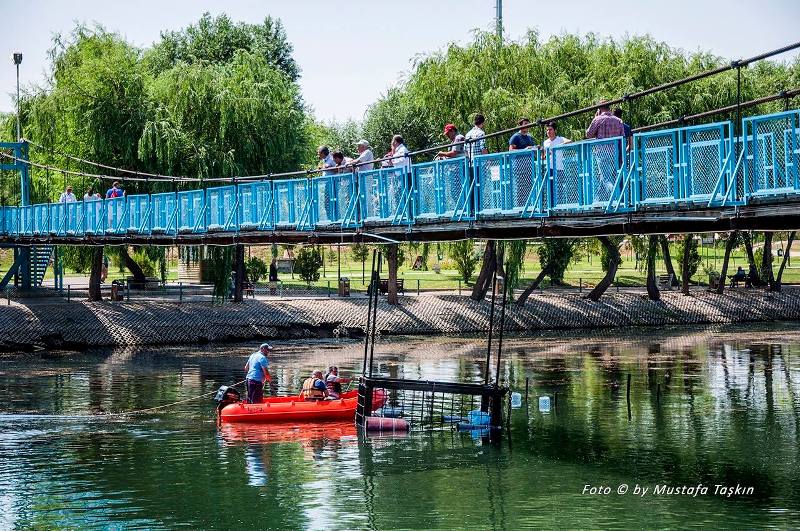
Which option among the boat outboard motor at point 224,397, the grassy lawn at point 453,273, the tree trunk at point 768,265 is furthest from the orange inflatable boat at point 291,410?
the tree trunk at point 768,265

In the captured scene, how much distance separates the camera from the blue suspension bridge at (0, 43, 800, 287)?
21.1 m

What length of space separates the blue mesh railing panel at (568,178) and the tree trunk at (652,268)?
3221 centimetres

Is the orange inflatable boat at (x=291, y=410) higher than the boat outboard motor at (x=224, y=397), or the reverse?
the boat outboard motor at (x=224, y=397)

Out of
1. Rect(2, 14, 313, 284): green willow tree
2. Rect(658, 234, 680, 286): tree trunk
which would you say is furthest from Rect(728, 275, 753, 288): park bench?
Rect(2, 14, 313, 284): green willow tree

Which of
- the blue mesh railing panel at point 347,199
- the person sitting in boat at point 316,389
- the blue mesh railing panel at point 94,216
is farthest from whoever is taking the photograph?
the blue mesh railing panel at point 94,216

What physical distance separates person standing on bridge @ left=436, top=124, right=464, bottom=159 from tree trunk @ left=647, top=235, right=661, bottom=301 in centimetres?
2898

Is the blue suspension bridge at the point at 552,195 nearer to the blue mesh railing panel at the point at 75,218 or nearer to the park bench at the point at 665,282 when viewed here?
the blue mesh railing panel at the point at 75,218

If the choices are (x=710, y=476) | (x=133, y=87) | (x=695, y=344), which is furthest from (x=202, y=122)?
(x=710, y=476)

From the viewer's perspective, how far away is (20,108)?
6025 cm

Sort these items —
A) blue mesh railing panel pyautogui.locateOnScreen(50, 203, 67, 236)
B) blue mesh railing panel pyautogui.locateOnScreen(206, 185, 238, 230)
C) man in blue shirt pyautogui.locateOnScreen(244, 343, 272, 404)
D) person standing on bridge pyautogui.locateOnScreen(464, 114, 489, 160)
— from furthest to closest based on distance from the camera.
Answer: blue mesh railing panel pyautogui.locateOnScreen(50, 203, 67, 236)
blue mesh railing panel pyautogui.locateOnScreen(206, 185, 238, 230)
man in blue shirt pyautogui.locateOnScreen(244, 343, 272, 404)
person standing on bridge pyautogui.locateOnScreen(464, 114, 489, 160)

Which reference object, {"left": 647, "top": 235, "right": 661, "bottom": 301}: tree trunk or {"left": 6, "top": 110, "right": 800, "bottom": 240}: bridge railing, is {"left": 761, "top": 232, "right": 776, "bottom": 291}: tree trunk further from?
{"left": 6, "top": 110, "right": 800, "bottom": 240}: bridge railing

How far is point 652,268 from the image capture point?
60719 mm

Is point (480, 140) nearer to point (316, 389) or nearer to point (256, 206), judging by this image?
point (316, 389)

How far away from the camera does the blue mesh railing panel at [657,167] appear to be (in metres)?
22.7
